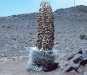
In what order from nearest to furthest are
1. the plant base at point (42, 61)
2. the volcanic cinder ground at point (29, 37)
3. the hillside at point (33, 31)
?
the plant base at point (42, 61) → the volcanic cinder ground at point (29, 37) → the hillside at point (33, 31)

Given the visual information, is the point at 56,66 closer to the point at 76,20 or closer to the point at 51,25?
the point at 51,25

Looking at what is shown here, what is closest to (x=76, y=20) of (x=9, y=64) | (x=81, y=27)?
(x=81, y=27)

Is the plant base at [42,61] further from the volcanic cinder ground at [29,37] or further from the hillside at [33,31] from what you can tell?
the hillside at [33,31]

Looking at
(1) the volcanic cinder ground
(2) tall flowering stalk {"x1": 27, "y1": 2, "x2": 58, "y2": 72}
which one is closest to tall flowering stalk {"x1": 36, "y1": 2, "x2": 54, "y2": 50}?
(2) tall flowering stalk {"x1": 27, "y1": 2, "x2": 58, "y2": 72}

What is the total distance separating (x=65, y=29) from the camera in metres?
33.9

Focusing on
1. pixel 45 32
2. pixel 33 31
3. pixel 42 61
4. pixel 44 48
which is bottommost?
pixel 33 31

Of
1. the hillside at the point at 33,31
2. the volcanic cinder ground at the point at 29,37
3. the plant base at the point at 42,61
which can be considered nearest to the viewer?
the plant base at the point at 42,61

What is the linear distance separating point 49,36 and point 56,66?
4.06 feet

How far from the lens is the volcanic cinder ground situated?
18.9 m

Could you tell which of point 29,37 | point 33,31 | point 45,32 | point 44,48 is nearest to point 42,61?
point 44,48

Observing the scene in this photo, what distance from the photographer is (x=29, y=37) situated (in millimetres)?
29547

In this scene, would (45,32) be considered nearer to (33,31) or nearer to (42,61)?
(42,61)

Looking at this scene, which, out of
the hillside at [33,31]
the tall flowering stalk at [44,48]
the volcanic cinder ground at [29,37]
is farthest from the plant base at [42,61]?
the hillside at [33,31]

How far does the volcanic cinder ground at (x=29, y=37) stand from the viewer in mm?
18897
